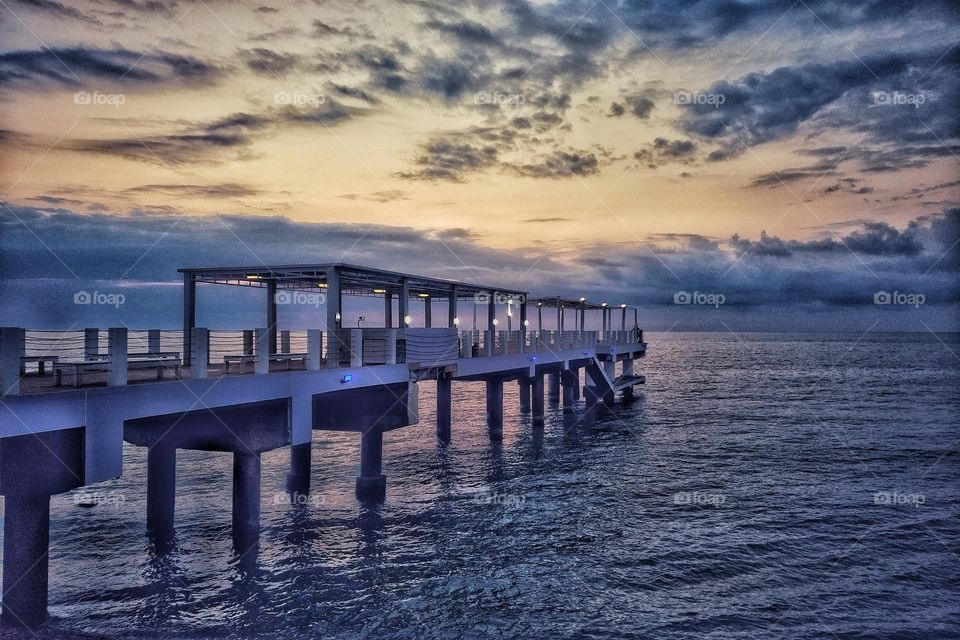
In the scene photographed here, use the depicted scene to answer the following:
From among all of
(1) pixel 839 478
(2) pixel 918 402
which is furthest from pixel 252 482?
(2) pixel 918 402

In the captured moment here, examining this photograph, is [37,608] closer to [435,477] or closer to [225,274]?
[225,274]

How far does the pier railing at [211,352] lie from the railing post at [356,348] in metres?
0.03

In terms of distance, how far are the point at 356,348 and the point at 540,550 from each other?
787 cm

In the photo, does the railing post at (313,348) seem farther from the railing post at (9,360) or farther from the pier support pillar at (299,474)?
the railing post at (9,360)

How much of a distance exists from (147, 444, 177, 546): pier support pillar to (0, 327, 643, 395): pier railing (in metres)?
2.50

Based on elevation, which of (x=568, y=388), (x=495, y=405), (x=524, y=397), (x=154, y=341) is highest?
(x=154, y=341)

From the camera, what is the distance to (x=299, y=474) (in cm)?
2169

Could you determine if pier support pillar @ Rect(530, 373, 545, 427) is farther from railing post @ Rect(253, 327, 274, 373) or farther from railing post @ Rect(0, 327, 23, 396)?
railing post @ Rect(0, 327, 23, 396)

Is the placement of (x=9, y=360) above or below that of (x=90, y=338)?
below

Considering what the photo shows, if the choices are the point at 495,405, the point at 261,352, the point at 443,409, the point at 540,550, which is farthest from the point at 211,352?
the point at 495,405

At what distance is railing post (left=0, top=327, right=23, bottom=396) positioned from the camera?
358 inches

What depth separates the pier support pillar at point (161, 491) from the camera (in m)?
16.6

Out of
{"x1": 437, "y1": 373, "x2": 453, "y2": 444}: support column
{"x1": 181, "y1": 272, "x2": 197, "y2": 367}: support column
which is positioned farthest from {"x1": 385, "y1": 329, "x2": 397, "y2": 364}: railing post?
{"x1": 437, "y1": 373, "x2": 453, "y2": 444}: support column

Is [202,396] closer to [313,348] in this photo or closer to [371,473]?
[313,348]
